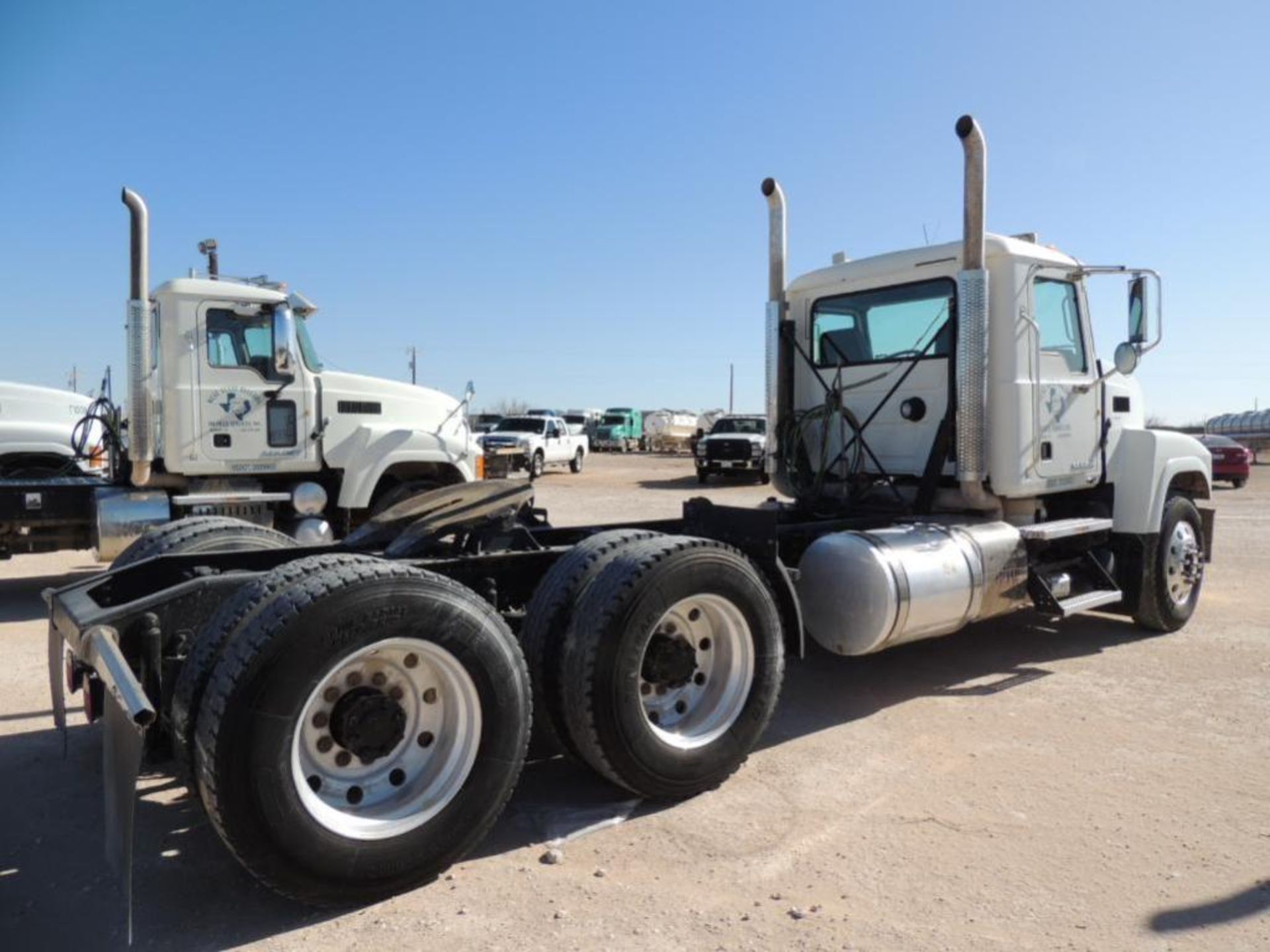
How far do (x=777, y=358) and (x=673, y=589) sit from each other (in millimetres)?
3837

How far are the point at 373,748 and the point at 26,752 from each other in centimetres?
255

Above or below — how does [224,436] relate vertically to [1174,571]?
above

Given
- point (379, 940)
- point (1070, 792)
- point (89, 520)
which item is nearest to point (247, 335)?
point (89, 520)

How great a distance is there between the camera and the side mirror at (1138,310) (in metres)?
6.32

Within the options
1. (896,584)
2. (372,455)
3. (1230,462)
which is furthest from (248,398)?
(1230,462)

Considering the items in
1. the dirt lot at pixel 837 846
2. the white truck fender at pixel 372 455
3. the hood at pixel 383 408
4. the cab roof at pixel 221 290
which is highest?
the cab roof at pixel 221 290

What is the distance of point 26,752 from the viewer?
4.46m

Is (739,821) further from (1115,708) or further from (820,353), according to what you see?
(820,353)

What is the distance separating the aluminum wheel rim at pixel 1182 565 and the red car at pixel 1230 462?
19.9 m

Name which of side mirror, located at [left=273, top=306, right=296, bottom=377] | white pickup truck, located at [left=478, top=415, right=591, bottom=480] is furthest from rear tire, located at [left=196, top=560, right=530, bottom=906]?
white pickup truck, located at [left=478, top=415, right=591, bottom=480]

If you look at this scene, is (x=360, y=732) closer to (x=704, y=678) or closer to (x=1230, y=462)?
(x=704, y=678)

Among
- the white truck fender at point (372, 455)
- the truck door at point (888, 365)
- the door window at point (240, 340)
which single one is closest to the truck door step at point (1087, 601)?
the truck door at point (888, 365)

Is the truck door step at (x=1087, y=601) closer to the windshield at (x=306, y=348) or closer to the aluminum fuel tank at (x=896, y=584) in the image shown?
the aluminum fuel tank at (x=896, y=584)

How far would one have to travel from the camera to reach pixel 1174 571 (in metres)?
7.05
